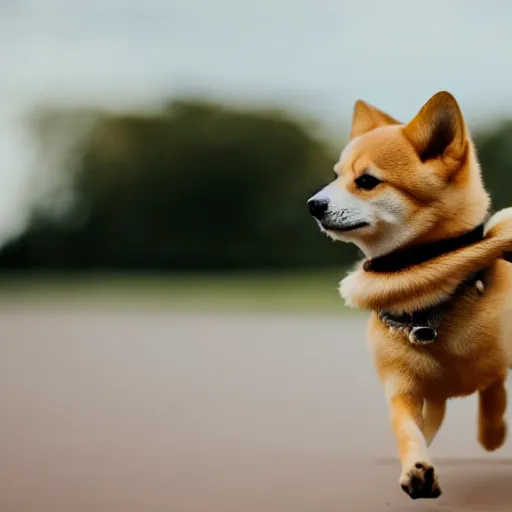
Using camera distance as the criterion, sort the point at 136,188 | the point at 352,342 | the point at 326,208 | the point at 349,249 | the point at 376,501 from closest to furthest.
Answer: the point at 326,208
the point at 376,501
the point at 352,342
the point at 349,249
the point at 136,188

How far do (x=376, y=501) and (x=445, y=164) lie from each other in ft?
2.58

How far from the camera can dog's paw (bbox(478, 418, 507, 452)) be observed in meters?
2.12

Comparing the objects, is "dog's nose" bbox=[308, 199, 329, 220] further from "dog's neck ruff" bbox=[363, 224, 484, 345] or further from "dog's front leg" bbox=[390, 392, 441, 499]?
"dog's front leg" bbox=[390, 392, 441, 499]

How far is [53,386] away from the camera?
3699 mm

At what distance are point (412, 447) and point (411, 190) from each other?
1.61 ft

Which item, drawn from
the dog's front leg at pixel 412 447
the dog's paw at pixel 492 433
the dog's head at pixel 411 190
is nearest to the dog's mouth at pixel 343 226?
the dog's head at pixel 411 190

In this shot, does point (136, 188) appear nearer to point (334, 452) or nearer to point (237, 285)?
point (237, 285)

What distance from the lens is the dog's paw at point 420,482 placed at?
1.58 m

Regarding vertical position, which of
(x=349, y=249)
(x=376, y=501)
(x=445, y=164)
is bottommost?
(x=376, y=501)

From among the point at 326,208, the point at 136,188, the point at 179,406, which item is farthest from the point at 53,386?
the point at 136,188

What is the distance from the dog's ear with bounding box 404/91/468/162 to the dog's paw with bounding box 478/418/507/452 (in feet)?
2.37

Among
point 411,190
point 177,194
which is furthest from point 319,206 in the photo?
point 177,194

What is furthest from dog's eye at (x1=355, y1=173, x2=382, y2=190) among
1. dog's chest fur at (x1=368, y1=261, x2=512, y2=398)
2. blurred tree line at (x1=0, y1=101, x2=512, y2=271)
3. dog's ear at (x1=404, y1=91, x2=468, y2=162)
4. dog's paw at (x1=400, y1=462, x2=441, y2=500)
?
blurred tree line at (x1=0, y1=101, x2=512, y2=271)

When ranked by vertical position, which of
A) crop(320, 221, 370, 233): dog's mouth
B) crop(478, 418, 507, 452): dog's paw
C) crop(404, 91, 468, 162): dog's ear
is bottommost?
crop(478, 418, 507, 452): dog's paw
